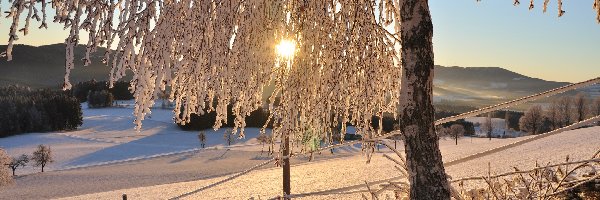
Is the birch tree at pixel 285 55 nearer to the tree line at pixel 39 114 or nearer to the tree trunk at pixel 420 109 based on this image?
the tree trunk at pixel 420 109

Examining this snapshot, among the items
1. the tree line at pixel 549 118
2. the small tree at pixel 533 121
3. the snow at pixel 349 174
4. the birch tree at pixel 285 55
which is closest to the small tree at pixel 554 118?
the tree line at pixel 549 118

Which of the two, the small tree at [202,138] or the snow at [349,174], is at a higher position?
the snow at [349,174]

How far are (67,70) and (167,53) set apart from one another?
61 cm

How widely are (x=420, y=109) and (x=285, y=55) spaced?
120 centimetres

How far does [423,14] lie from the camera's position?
3115mm

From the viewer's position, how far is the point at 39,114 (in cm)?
9150

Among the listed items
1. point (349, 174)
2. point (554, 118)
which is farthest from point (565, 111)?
point (349, 174)

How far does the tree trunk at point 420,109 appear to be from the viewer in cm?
302

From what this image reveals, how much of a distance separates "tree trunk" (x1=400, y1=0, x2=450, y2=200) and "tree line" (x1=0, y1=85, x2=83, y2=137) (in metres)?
97.9

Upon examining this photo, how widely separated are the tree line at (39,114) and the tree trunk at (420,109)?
9786 centimetres

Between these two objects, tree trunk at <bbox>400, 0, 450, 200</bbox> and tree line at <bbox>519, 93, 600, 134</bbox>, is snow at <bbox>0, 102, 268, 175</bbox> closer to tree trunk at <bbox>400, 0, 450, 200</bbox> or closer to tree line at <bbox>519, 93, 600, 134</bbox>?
tree line at <bbox>519, 93, 600, 134</bbox>

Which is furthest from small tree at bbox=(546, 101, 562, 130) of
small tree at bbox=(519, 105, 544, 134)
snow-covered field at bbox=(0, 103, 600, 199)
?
snow-covered field at bbox=(0, 103, 600, 199)

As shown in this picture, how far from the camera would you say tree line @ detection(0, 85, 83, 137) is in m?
88.6

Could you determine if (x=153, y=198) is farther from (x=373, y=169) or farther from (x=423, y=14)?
(x=423, y=14)
